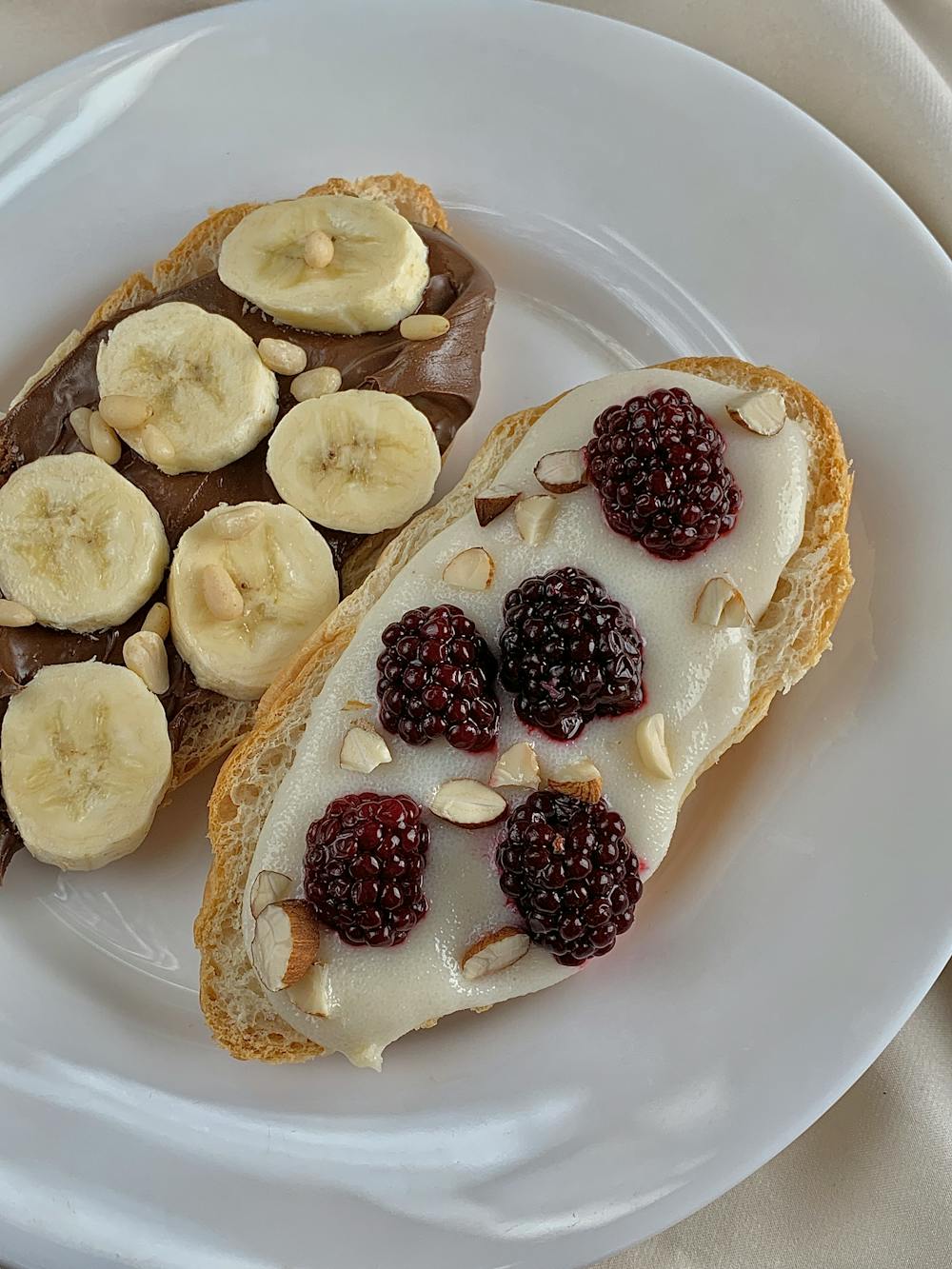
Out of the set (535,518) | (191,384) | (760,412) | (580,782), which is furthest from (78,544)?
(760,412)

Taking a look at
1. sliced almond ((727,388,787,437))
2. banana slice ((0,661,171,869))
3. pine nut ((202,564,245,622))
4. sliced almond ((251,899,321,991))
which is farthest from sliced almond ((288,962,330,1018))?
sliced almond ((727,388,787,437))

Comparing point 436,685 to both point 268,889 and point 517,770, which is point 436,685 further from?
point 268,889

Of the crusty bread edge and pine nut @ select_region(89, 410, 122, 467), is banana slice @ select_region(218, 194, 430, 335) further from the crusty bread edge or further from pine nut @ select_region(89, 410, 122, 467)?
pine nut @ select_region(89, 410, 122, 467)

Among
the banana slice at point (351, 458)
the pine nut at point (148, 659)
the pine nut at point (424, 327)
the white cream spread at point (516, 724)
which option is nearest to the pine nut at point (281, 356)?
the banana slice at point (351, 458)

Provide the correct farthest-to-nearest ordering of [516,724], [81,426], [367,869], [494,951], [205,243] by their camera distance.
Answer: [205,243] < [81,426] < [516,724] < [494,951] < [367,869]

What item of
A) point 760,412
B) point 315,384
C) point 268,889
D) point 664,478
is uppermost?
point 760,412

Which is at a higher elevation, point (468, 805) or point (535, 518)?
Result: point (535, 518)

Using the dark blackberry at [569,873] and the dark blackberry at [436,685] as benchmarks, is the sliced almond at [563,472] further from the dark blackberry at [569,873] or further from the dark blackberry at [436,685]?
the dark blackberry at [569,873]

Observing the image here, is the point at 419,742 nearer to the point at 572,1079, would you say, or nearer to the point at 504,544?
the point at 504,544

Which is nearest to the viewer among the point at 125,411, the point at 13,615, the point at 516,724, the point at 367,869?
the point at 367,869
